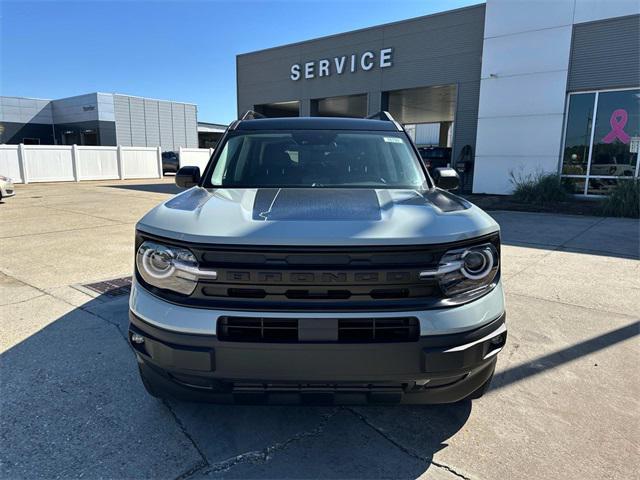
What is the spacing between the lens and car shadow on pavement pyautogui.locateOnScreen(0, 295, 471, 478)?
2109 millimetres

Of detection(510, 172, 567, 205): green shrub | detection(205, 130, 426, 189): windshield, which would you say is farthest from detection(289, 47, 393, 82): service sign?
detection(205, 130, 426, 189): windshield

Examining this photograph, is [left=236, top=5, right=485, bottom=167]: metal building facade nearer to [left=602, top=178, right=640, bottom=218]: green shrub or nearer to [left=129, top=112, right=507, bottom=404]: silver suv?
[left=602, top=178, right=640, bottom=218]: green shrub

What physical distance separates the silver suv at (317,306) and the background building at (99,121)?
41063 millimetres

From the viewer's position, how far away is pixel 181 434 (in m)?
2.35

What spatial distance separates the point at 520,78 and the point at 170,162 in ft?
76.7

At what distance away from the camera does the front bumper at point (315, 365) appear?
1851 mm

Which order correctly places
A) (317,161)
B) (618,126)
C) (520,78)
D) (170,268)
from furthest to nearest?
1. (520,78)
2. (618,126)
3. (317,161)
4. (170,268)

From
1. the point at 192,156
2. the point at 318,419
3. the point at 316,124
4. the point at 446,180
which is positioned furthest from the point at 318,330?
the point at 192,156

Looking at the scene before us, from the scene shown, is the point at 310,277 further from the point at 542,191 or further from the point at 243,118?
the point at 542,191

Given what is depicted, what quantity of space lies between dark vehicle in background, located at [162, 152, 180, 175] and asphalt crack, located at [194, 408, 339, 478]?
2956 cm

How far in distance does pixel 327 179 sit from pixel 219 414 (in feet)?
5.79

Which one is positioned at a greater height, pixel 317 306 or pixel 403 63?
pixel 403 63

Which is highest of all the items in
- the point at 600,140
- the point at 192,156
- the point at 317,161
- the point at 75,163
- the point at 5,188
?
the point at 600,140

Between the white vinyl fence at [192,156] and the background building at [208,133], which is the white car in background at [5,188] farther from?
the background building at [208,133]
